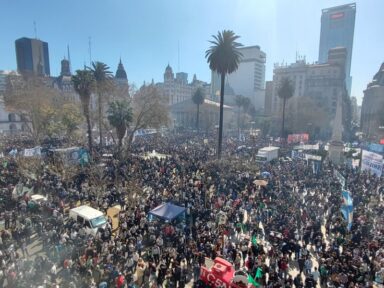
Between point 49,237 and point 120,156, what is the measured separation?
19.4 metres

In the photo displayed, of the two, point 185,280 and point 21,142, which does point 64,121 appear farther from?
point 185,280

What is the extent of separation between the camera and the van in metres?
15.5

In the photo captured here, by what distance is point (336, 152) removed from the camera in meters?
35.4

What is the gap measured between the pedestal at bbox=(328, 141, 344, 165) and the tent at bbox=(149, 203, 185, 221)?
2685 centimetres

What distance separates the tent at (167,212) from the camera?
52.8 ft

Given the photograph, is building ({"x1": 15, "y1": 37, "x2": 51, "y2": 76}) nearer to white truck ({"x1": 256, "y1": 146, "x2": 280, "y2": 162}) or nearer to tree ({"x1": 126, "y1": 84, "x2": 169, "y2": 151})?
tree ({"x1": 126, "y1": 84, "x2": 169, "y2": 151})

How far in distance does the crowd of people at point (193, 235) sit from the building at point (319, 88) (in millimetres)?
52279

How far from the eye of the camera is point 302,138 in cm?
4478

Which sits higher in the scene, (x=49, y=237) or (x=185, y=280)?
(x=49, y=237)

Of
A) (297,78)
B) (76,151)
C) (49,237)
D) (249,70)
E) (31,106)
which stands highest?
(249,70)

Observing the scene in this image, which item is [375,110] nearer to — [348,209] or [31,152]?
[348,209]

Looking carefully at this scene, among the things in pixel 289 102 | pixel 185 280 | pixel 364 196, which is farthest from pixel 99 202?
pixel 289 102

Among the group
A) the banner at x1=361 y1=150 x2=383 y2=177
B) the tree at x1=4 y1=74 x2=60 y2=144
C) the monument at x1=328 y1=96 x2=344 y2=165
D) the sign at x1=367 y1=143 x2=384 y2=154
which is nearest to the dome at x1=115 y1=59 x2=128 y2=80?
the tree at x1=4 y1=74 x2=60 y2=144

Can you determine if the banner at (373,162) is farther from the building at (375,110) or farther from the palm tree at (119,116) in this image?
the building at (375,110)
